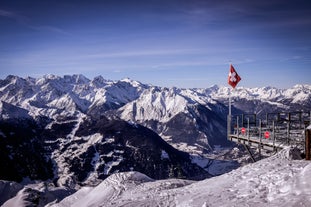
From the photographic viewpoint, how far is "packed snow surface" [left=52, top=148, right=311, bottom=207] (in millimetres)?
10906

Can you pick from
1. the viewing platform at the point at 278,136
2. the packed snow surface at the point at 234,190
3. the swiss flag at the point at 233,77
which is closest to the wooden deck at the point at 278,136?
the viewing platform at the point at 278,136

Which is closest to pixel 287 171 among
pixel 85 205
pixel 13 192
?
pixel 85 205

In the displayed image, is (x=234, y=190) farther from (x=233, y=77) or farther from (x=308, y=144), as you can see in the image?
(x=233, y=77)

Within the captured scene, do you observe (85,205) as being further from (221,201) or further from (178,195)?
(221,201)

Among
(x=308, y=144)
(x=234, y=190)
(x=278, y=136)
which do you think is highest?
(x=308, y=144)

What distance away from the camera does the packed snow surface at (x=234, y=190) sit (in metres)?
10.9

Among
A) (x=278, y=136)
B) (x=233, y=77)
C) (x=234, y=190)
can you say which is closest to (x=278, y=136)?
(x=278, y=136)

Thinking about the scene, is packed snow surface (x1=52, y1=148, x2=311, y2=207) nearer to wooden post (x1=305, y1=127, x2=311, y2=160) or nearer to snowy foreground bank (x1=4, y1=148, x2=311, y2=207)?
snowy foreground bank (x1=4, y1=148, x2=311, y2=207)

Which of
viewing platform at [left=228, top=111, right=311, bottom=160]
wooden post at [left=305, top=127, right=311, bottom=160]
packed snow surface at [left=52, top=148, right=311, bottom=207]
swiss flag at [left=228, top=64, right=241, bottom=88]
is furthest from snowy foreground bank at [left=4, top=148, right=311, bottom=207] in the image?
swiss flag at [left=228, top=64, right=241, bottom=88]

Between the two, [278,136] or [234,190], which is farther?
[278,136]

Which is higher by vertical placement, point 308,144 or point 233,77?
point 233,77

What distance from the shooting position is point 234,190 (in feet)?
42.8

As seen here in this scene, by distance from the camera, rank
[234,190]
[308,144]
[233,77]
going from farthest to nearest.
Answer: [233,77], [308,144], [234,190]

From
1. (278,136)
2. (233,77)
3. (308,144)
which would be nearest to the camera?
(308,144)
